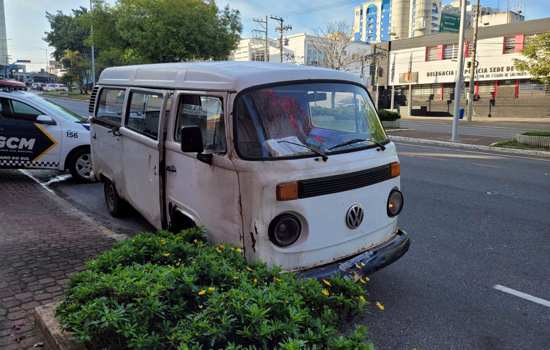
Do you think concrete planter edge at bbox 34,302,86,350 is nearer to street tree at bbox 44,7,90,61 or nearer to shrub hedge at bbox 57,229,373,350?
shrub hedge at bbox 57,229,373,350

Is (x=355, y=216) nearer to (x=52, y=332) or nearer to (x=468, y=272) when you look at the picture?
(x=468, y=272)

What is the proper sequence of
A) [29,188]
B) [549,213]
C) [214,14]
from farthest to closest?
[214,14] < [29,188] < [549,213]

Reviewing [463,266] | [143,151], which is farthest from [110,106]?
[463,266]

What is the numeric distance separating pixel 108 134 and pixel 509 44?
42.6 metres

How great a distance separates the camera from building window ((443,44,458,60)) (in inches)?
1799

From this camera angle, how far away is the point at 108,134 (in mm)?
6504

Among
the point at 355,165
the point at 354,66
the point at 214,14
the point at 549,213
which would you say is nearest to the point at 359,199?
the point at 355,165

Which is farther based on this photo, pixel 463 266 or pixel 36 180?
pixel 36 180

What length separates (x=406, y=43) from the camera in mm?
50750

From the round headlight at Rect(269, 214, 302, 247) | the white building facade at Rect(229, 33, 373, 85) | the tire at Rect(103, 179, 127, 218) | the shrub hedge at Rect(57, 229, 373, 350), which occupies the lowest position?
the tire at Rect(103, 179, 127, 218)

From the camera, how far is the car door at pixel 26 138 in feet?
29.2

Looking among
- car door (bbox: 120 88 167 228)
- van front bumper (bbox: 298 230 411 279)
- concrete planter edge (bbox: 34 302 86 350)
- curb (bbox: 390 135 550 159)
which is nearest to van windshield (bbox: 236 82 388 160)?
van front bumper (bbox: 298 230 411 279)

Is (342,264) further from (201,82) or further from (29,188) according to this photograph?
(29,188)

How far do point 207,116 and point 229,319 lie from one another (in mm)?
2148
